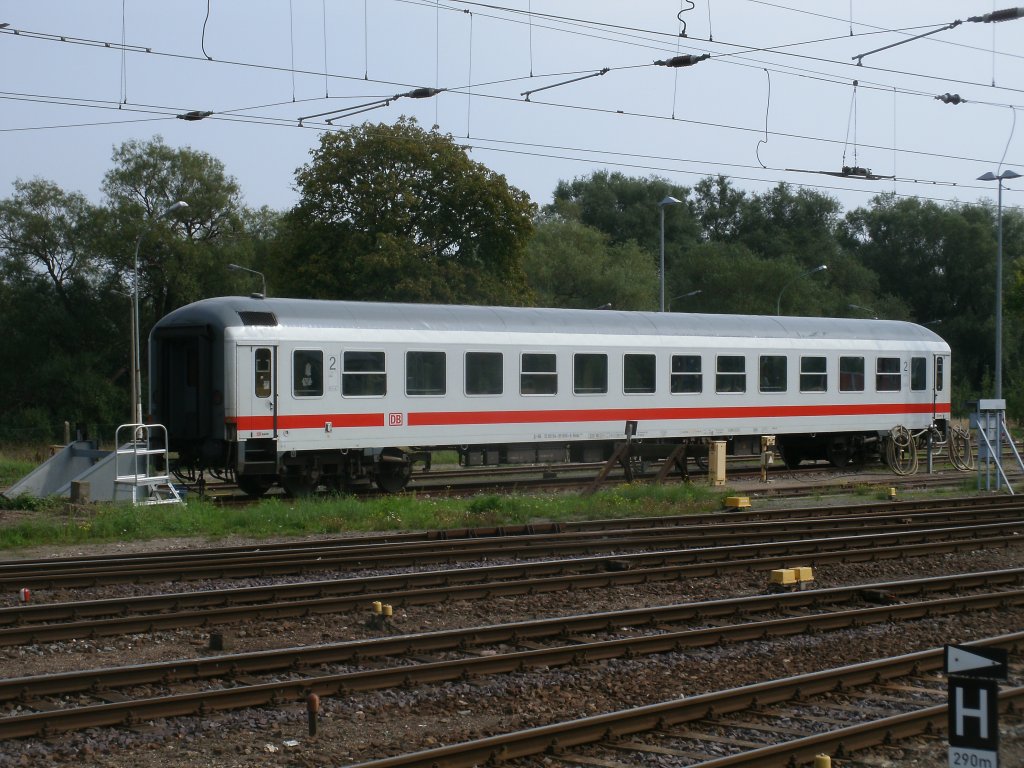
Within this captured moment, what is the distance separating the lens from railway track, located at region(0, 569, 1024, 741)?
25.8ft

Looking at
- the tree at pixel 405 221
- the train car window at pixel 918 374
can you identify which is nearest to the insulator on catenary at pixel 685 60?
the train car window at pixel 918 374

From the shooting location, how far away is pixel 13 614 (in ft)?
34.8

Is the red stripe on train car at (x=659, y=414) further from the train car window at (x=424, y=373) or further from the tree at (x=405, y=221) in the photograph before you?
the tree at (x=405, y=221)

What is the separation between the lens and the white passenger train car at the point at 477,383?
20062 millimetres

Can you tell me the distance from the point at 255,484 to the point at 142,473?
217cm

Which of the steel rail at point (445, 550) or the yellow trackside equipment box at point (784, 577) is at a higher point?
the yellow trackside equipment box at point (784, 577)

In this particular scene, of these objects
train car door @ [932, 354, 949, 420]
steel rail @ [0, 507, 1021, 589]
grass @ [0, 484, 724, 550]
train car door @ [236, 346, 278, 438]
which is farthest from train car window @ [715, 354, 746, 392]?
train car door @ [236, 346, 278, 438]

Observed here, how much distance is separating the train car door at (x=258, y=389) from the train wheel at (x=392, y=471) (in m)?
2.46

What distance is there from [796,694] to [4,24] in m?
13.5

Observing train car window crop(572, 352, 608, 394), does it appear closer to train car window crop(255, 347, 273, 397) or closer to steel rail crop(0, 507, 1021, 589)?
steel rail crop(0, 507, 1021, 589)

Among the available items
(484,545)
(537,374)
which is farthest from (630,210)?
(484,545)

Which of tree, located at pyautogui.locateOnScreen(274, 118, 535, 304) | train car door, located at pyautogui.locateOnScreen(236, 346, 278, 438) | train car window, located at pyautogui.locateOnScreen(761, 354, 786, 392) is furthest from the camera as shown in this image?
tree, located at pyautogui.locateOnScreen(274, 118, 535, 304)

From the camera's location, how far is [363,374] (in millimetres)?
20891

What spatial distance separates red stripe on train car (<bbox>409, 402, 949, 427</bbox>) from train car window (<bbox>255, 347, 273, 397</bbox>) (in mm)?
2708
